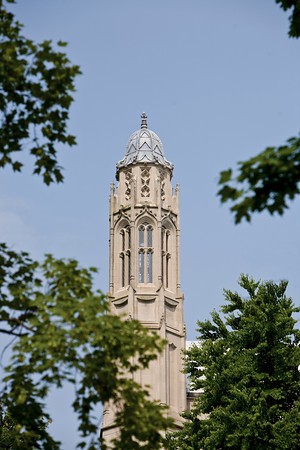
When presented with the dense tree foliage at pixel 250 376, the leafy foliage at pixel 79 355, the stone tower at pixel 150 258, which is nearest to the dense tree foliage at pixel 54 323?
the leafy foliage at pixel 79 355

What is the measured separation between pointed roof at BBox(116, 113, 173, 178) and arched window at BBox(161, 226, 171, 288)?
440cm

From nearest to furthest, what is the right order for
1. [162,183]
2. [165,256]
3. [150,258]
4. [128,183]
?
[150,258], [165,256], [128,183], [162,183]

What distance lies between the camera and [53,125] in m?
17.0

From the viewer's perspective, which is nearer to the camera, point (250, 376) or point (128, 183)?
point (250, 376)

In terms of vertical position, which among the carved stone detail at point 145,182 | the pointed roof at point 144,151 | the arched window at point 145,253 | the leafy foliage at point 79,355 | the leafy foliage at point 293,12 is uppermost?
the pointed roof at point 144,151

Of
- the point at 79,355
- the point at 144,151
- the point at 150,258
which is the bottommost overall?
the point at 79,355

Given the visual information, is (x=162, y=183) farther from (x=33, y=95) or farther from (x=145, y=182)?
(x=33, y=95)

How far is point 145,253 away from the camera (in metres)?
61.0

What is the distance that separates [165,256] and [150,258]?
47.3 inches

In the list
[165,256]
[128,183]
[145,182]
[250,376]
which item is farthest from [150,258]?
[250,376]

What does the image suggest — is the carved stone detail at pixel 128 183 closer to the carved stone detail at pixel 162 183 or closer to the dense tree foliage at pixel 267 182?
the carved stone detail at pixel 162 183

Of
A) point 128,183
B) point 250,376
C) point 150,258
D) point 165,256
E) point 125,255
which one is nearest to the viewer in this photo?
point 250,376

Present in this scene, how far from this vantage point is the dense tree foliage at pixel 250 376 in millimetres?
35969

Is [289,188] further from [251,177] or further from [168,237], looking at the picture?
[168,237]
